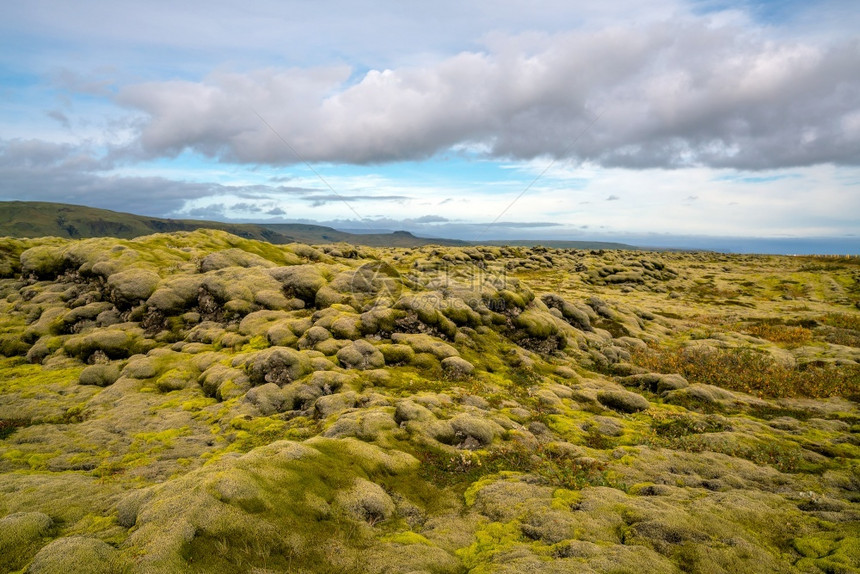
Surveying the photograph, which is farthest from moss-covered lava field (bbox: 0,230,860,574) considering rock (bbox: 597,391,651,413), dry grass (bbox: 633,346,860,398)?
dry grass (bbox: 633,346,860,398)

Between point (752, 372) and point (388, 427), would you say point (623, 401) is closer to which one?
point (752, 372)

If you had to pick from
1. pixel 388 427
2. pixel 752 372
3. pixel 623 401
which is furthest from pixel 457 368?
pixel 752 372

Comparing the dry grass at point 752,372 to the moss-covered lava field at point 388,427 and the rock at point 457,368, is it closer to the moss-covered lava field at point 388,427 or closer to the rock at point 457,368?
the moss-covered lava field at point 388,427

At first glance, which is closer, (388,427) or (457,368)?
(388,427)

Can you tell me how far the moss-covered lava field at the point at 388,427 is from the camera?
1109 cm

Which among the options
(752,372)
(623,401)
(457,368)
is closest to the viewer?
(623,401)

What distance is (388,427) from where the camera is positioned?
63.1ft

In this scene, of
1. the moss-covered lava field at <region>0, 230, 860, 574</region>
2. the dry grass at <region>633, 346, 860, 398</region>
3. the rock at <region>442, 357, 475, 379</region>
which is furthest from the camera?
the dry grass at <region>633, 346, 860, 398</region>

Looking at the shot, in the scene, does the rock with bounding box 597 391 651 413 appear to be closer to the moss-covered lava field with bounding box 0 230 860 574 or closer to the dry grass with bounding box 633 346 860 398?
the moss-covered lava field with bounding box 0 230 860 574

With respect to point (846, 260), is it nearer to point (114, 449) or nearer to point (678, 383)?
point (678, 383)

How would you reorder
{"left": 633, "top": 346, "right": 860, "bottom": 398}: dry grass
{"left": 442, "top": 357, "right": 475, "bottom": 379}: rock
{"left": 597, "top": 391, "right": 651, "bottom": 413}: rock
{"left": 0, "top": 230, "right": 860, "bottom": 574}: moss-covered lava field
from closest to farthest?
{"left": 0, "top": 230, "right": 860, "bottom": 574}: moss-covered lava field, {"left": 597, "top": 391, "right": 651, "bottom": 413}: rock, {"left": 442, "top": 357, "right": 475, "bottom": 379}: rock, {"left": 633, "top": 346, "right": 860, "bottom": 398}: dry grass

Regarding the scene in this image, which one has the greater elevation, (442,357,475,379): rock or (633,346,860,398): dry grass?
(442,357,475,379): rock

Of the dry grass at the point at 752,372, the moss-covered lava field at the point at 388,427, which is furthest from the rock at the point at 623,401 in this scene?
the dry grass at the point at 752,372

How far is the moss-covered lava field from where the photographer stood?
1109 cm
